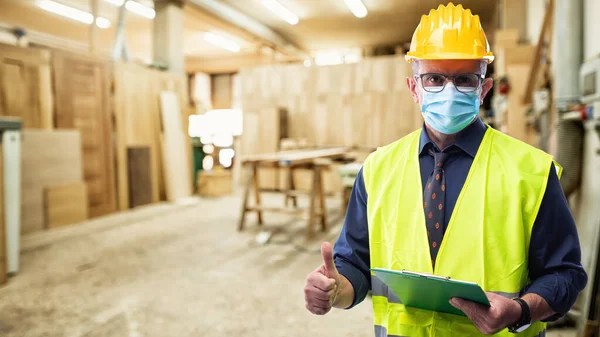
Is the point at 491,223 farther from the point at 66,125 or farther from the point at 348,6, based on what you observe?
the point at 348,6

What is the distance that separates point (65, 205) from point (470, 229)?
5.46 metres

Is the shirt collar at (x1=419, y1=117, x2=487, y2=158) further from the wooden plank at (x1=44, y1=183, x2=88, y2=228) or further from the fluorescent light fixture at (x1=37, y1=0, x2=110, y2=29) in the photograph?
the fluorescent light fixture at (x1=37, y1=0, x2=110, y2=29)

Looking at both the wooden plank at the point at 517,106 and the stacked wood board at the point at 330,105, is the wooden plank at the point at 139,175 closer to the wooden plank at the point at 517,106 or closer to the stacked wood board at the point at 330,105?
the stacked wood board at the point at 330,105

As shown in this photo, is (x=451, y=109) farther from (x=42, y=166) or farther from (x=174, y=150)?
(x=174, y=150)

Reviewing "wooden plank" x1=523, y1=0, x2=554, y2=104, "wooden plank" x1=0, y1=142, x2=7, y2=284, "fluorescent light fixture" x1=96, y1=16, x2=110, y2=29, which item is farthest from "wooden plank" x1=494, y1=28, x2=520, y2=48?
"fluorescent light fixture" x1=96, y1=16, x2=110, y2=29

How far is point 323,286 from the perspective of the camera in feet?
3.40

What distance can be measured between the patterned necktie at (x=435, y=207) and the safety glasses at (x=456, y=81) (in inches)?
8.5

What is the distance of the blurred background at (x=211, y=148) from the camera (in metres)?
2.79

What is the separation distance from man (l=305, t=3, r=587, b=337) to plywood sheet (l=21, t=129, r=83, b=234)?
16.0 feet

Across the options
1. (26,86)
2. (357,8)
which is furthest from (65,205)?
(357,8)

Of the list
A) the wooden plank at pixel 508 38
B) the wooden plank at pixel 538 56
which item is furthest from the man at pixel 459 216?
the wooden plank at pixel 508 38

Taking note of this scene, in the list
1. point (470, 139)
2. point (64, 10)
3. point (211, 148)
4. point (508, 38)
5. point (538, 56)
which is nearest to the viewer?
point (470, 139)

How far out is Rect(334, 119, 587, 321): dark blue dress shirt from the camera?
3.28 ft

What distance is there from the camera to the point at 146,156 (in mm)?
6668
